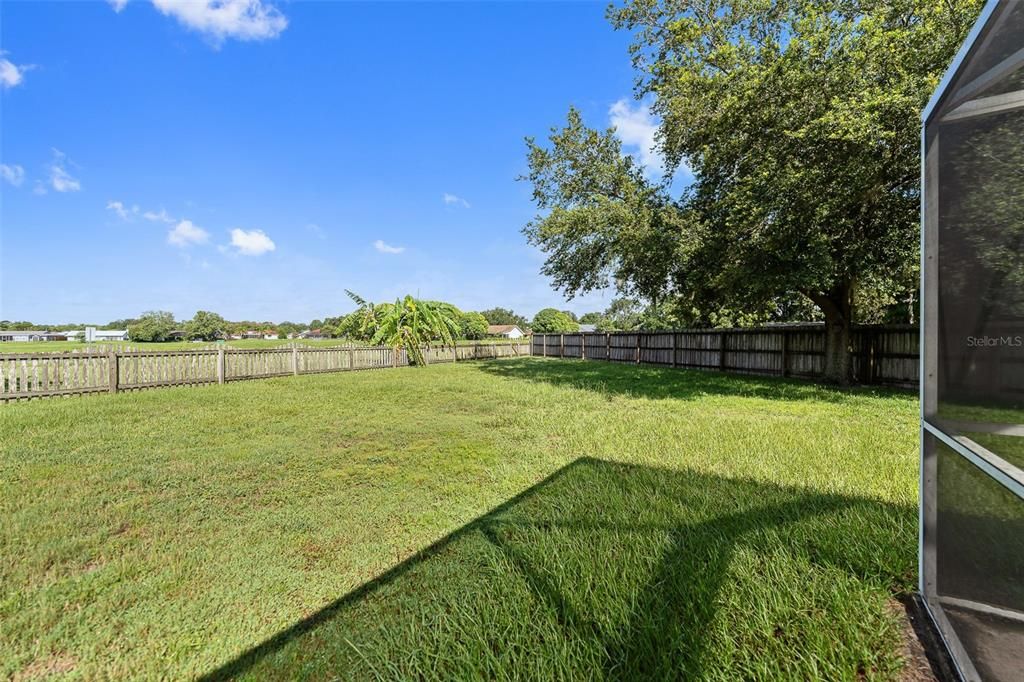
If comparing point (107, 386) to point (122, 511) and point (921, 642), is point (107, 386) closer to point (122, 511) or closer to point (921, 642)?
point (122, 511)

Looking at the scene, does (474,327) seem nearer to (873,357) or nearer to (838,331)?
(838,331)

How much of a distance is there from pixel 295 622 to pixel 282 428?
13.9ft

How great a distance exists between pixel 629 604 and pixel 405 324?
50.8 ft

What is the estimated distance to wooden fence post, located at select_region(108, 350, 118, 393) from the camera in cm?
822

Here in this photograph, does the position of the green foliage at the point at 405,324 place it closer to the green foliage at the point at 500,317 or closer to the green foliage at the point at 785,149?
the green foliage at the point at 785,149

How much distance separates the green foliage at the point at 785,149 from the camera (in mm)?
6531

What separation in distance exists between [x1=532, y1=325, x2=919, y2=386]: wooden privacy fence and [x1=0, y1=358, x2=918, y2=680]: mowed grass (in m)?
5.63

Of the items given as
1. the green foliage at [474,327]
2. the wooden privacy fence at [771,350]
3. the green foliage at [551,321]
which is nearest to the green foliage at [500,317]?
the green foliage at [551,321]

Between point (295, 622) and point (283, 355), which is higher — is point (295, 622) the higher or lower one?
the lower one

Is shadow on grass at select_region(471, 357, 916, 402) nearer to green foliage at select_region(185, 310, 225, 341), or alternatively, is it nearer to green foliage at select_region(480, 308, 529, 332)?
green foliage at select_region(185, 310, 225, 341)

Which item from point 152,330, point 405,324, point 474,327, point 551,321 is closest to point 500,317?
point 551,321

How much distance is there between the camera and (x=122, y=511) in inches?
115

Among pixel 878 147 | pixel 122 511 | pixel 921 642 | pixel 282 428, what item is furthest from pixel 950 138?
pixel 878 147

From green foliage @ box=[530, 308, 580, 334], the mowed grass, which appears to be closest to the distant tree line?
green foliage @ box=[530, 308, 580, 334]
